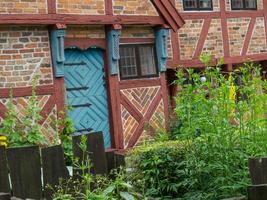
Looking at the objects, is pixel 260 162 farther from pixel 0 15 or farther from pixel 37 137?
pixel 0 15

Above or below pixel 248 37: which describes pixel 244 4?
above

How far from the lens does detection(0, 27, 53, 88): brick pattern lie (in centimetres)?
916

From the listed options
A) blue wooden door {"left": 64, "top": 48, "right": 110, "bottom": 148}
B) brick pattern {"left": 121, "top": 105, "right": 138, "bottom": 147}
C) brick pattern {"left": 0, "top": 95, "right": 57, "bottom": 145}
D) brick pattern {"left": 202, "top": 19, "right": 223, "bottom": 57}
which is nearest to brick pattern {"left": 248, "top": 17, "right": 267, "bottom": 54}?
brick pattern {"left": 202, "top": 19, "right": 223, "bottom": 57}

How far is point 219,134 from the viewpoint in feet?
12.7

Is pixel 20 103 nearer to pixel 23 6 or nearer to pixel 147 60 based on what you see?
pixel 23 6

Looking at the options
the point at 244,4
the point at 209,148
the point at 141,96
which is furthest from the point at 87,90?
the point at 209,148

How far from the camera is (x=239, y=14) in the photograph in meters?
14.2

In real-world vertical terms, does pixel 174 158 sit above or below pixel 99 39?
below

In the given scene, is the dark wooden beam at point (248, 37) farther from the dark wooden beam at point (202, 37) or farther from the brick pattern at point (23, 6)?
the brick pattern at point (23, 6)

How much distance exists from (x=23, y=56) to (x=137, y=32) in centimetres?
272

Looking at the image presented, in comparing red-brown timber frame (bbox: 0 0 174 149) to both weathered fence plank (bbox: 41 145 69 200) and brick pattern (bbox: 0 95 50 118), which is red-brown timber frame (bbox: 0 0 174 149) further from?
weathered fence plank (bbox: 41 145 69 200)

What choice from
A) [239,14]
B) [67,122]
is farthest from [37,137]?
[239,14]

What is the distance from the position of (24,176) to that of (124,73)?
296 inches

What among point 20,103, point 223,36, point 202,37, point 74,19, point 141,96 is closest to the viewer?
point 20,103
